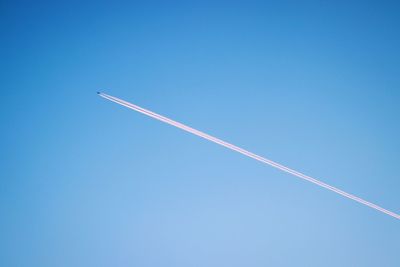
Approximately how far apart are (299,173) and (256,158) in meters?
0.97

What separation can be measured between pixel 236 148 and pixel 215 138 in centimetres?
49

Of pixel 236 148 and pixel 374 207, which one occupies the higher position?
pixel 236 148

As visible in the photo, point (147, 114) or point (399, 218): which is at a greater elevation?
point (147, 114)

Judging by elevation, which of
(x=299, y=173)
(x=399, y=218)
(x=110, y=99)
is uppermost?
(x=110, y=99)

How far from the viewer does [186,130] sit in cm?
483

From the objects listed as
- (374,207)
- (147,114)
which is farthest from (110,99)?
(374,207)

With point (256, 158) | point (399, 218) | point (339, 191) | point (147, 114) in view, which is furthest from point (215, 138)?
point (399, 218)

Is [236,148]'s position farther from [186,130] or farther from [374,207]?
[374,207]

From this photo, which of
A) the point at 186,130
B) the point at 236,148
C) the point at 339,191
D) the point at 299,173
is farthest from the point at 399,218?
the point at 186,130

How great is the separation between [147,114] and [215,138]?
1501 mm

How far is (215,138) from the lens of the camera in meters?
4.91

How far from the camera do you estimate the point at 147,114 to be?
4.77 m

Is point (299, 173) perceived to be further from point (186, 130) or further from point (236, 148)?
point (186, 130)

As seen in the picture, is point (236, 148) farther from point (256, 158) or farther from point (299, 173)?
point (299, 173)
